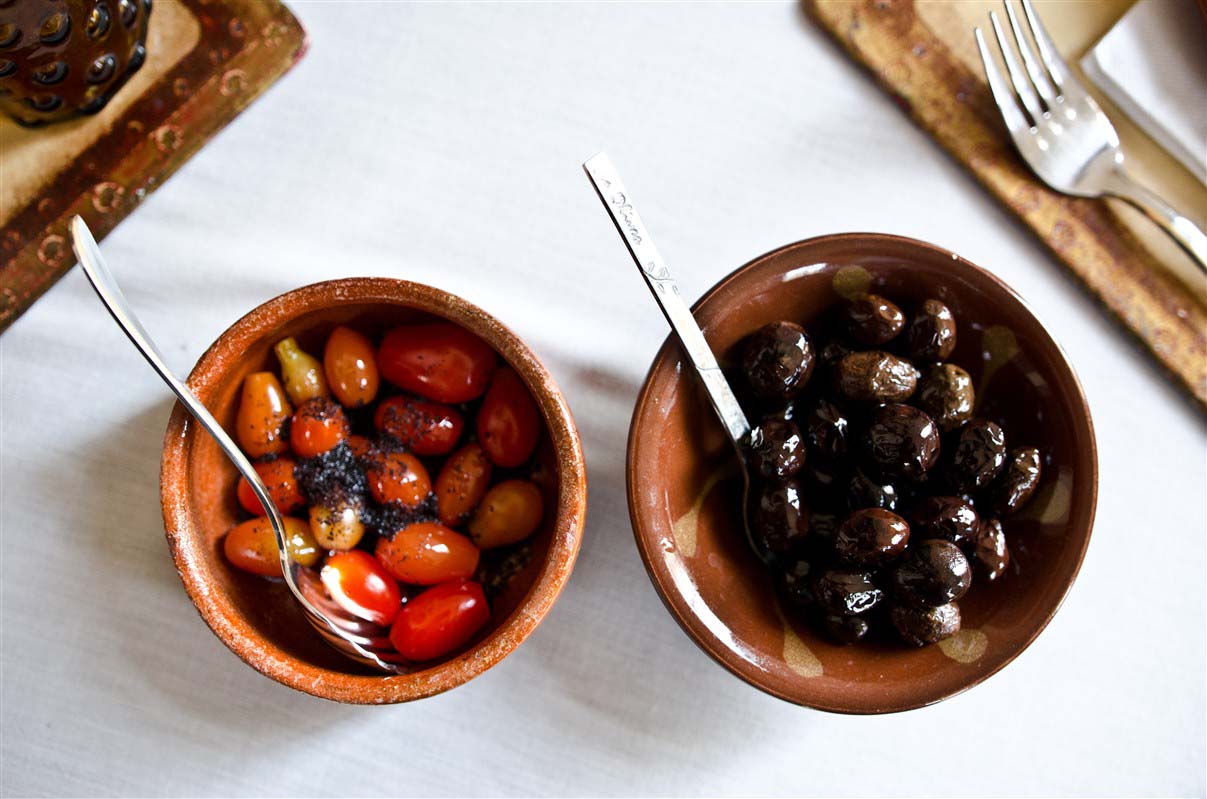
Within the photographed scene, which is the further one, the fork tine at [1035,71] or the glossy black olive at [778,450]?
the fork tine at [1035,71]

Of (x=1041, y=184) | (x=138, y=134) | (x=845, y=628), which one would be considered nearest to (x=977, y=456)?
(x=845, y=628)

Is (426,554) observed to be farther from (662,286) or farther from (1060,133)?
(1060,133)

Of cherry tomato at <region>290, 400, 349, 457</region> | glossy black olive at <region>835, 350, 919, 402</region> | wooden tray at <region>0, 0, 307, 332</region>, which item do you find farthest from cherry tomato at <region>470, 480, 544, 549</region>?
wooden tray at <region>0, 0, 307, 332</region>

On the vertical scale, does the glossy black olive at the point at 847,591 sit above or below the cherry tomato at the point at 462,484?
above

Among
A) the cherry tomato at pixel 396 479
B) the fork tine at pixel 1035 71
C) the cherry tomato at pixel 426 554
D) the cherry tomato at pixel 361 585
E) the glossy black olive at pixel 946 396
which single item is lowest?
the cherry tomato at pixel 361 585

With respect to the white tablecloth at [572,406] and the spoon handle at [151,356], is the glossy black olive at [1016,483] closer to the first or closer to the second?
the white tablecloth at [572,406]

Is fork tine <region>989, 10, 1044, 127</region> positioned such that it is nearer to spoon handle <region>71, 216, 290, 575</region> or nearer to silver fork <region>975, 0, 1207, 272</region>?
silver fork <region>975, 0, 1207, 272</region>

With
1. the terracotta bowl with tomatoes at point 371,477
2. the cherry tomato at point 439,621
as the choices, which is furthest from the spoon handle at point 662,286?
the cherry tomato at point 439,621
